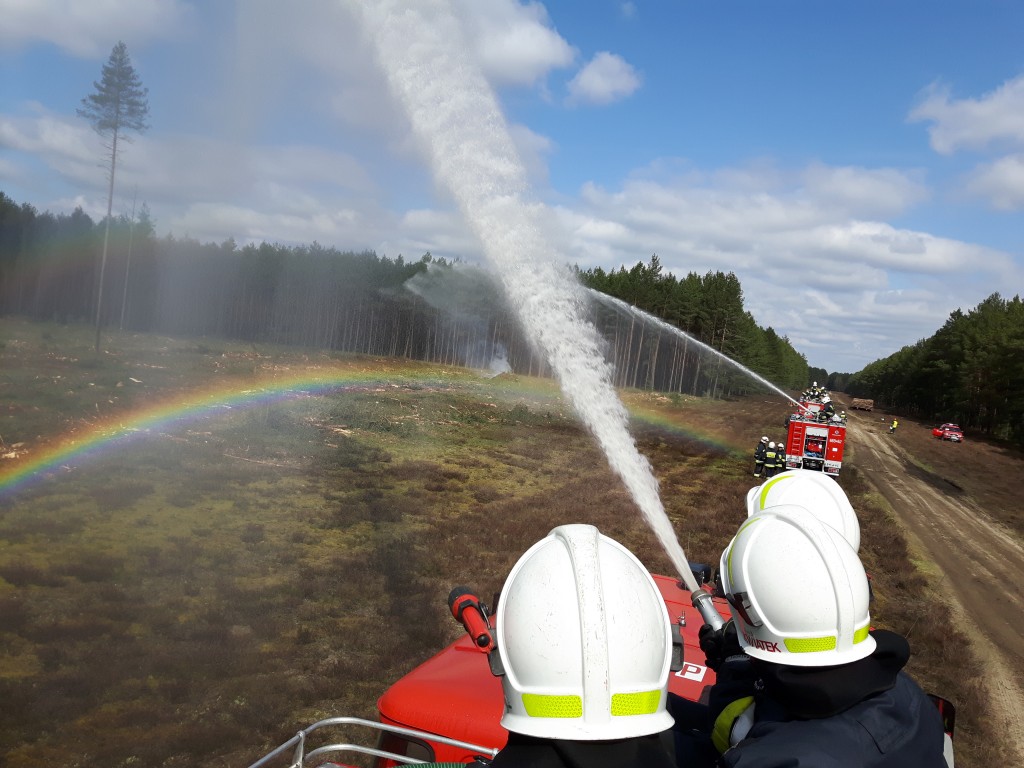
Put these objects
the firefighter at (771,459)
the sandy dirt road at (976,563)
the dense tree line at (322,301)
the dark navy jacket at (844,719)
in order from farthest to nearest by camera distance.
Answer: the dense tree line at (322,301) → the firefighter at (771,459) → the sandy dirt road at (976,563) → the dark navy jacket at (844,719)

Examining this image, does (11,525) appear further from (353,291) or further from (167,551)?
(353,291)

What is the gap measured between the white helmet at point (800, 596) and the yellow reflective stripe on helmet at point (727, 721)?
0.20m

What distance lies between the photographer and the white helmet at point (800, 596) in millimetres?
2699

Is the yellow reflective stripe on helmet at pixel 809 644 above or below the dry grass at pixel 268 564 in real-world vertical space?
above

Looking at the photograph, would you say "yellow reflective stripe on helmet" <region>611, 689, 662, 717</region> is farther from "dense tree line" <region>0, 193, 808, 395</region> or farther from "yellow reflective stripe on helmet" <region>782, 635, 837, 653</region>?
"dense tree line" <region>0, 193, 808, 395</region>

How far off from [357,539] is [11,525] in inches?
280

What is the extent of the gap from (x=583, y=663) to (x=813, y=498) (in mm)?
3264

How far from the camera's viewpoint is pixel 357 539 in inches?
621

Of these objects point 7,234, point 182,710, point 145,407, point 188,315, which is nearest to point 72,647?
point 182,710

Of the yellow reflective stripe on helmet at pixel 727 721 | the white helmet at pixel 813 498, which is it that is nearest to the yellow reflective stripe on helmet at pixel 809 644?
the yellow reflective stripe on helmet at pixel 727 721

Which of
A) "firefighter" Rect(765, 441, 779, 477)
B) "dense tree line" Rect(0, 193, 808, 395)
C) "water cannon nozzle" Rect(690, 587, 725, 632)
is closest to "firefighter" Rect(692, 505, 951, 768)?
"water cannon nozzle" Rect(690, 587, 725, 632)

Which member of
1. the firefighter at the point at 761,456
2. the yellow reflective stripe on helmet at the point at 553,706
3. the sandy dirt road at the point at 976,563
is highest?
the yellow reflective stripe on helmet at the point at 553,706

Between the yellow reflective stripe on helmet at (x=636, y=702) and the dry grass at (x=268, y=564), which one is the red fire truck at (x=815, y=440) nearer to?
the dry grass at (x=268, y=564)

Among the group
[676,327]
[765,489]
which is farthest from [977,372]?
[765,489]
